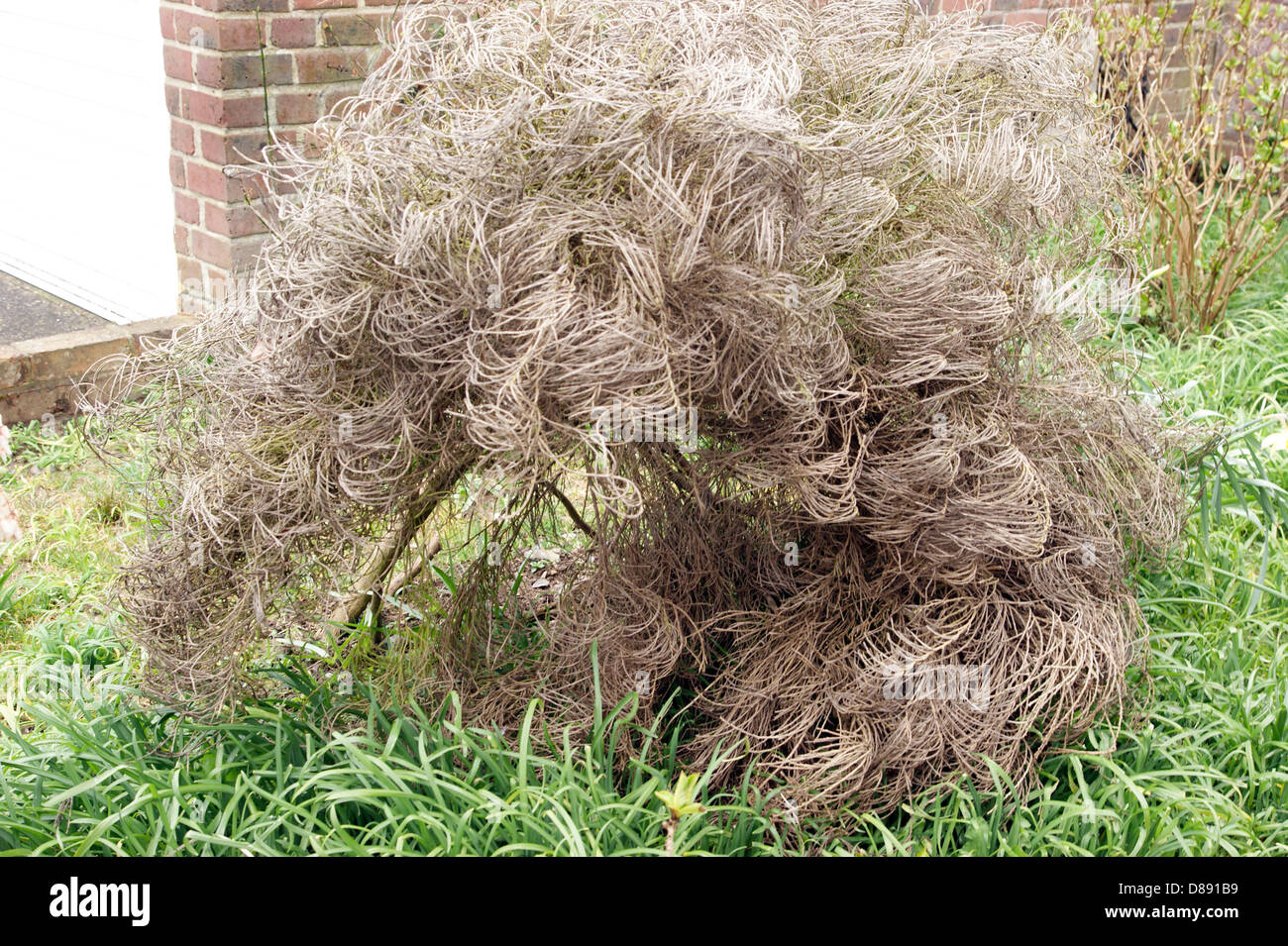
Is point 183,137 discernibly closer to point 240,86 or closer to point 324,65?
point 240,86

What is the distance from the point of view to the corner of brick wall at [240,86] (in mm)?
4527

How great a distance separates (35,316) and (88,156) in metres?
0.85

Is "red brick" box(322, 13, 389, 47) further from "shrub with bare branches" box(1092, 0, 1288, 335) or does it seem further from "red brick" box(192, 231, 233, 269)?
"shrub with bare branches" box(1092, 0, 1288, 335)

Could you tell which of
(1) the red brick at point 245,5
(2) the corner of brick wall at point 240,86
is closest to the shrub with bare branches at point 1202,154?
(2) the corner of brick wall at point 240,86

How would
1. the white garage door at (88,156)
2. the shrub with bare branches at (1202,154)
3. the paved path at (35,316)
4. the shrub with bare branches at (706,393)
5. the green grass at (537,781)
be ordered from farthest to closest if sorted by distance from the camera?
the paved path at (35,316), the white garage door at (88,156), the shrub with bare branches at (1202,154), the green grass at (537,781), the shrub with bare branches at (706,393)

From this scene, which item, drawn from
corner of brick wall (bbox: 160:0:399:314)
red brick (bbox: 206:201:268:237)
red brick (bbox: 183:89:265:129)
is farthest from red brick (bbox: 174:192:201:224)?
red brick (bbox: 183:89:265:129)

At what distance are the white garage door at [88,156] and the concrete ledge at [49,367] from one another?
1.56 ft

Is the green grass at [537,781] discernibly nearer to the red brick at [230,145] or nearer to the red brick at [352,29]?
the red brick at [230,145]

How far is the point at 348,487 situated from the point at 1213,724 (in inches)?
80.6

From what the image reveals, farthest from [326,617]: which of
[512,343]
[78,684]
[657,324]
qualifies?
[657,324]

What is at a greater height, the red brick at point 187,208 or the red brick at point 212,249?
the red brick at point 187,208

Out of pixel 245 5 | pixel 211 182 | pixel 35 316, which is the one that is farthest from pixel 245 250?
pixel 35 316

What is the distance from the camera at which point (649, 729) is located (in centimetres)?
252

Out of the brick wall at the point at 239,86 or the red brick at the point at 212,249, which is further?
the red brick at the point at 212,249
